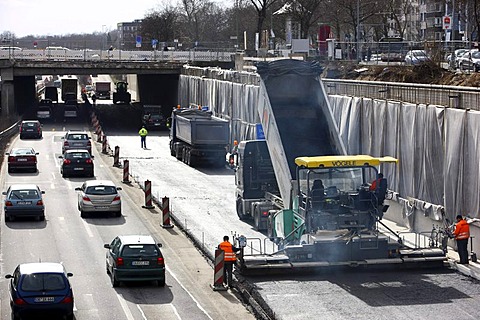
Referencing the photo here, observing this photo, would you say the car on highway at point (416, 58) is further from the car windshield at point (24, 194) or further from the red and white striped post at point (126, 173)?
the car windshield at point (24, 194)

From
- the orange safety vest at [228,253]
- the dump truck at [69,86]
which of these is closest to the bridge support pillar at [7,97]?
the dump truck at [69,86]

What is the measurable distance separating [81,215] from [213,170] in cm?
1574

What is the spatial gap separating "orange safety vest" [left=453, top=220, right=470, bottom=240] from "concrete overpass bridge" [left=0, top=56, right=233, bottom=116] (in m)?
59.3

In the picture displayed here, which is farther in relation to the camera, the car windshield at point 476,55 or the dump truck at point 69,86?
the dump truck at point 69,86

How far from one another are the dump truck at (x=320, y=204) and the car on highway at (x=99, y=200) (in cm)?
762

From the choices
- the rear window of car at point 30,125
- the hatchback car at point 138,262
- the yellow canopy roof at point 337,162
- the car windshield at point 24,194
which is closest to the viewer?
the hatchback car at point 138,262

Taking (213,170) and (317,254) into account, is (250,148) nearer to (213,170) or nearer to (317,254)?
(317,254)

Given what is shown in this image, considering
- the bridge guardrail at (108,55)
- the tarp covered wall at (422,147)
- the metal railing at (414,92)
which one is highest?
the bridge guardrail at (108,55)

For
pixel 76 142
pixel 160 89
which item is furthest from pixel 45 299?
pixel 160 89

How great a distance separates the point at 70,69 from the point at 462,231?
209ft

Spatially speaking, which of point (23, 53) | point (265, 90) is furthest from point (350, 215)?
point (23, 53)

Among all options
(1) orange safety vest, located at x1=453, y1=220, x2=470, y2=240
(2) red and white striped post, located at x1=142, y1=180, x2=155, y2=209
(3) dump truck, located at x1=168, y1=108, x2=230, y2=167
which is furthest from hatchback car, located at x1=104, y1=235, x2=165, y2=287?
(3) dump truck, located at x1=168, y1=108, x2=230, y2=167

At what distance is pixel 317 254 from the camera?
25.1 meters

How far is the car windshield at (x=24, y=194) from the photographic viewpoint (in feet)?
117
